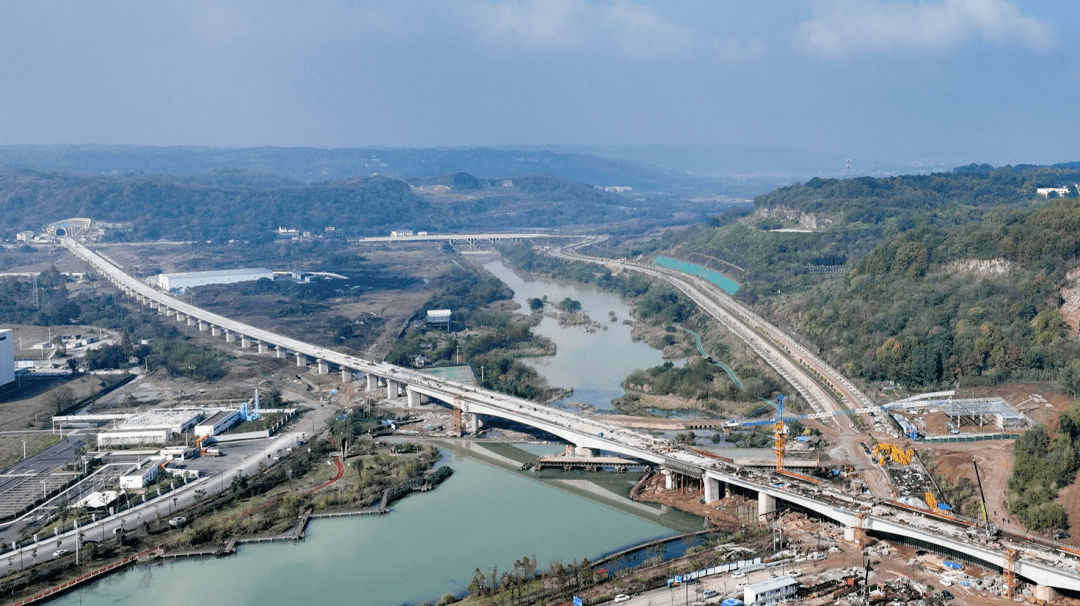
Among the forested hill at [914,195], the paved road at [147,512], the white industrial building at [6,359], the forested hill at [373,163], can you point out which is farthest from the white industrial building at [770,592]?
the forested hill at [373,163]

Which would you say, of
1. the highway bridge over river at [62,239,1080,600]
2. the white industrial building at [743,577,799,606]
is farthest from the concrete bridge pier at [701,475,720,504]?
the white industrial building at [743,577,799,606]

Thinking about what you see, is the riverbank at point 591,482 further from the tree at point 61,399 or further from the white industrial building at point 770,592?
the tree at point 61,399

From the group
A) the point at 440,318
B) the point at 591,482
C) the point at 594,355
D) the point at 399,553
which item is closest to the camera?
the point at 399,553

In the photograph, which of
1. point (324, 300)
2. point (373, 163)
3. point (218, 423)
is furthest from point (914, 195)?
point (373, 163)

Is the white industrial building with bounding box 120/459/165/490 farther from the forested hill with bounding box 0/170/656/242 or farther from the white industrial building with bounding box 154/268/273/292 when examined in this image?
the forested hill with bounding box 0/170/656/242

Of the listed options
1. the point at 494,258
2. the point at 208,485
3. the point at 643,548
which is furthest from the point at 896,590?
the point at 494,258

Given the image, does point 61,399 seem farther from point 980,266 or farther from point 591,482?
point 980,266
